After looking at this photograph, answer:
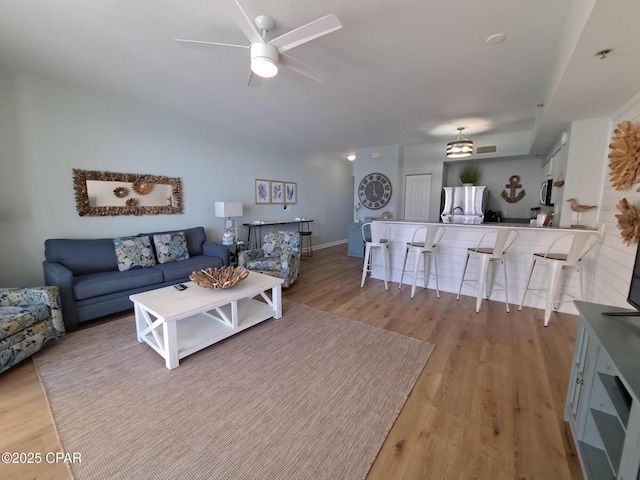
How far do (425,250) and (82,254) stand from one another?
4.43 m

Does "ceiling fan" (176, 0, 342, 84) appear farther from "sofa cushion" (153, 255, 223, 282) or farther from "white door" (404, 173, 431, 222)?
"white door" (404, 173, 431, 222)

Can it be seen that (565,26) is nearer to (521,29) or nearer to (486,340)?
(521,29)

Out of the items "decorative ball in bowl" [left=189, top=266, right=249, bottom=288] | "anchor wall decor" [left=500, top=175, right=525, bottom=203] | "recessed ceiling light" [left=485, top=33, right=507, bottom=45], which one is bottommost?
"decorative ball in bowl" [left=189, top=266, right=249, bottom=288]

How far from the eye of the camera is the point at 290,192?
21.1ft

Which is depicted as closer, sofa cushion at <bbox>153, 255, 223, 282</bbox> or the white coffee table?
the white coffee table

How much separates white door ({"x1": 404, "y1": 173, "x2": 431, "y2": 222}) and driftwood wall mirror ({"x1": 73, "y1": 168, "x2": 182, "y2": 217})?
5.14 m

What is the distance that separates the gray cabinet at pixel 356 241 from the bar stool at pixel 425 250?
2.12 m

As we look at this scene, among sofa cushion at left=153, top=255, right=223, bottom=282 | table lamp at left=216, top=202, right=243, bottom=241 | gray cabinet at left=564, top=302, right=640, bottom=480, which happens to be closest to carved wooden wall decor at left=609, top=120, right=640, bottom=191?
gray cabinet at left=564, top=302, right=640, bottom=480

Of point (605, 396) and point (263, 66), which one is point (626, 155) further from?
point (263, 66)

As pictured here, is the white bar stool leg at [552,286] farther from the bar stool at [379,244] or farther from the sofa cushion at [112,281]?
the sofa cushion at [112,281]

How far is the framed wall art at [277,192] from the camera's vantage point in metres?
6.00

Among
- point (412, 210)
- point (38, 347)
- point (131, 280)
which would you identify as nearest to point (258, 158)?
point (131, 280)

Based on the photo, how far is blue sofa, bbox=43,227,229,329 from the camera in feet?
8.76

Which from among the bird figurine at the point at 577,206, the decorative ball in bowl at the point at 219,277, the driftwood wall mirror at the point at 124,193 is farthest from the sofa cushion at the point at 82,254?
the bird figurine at the point at 577,206
